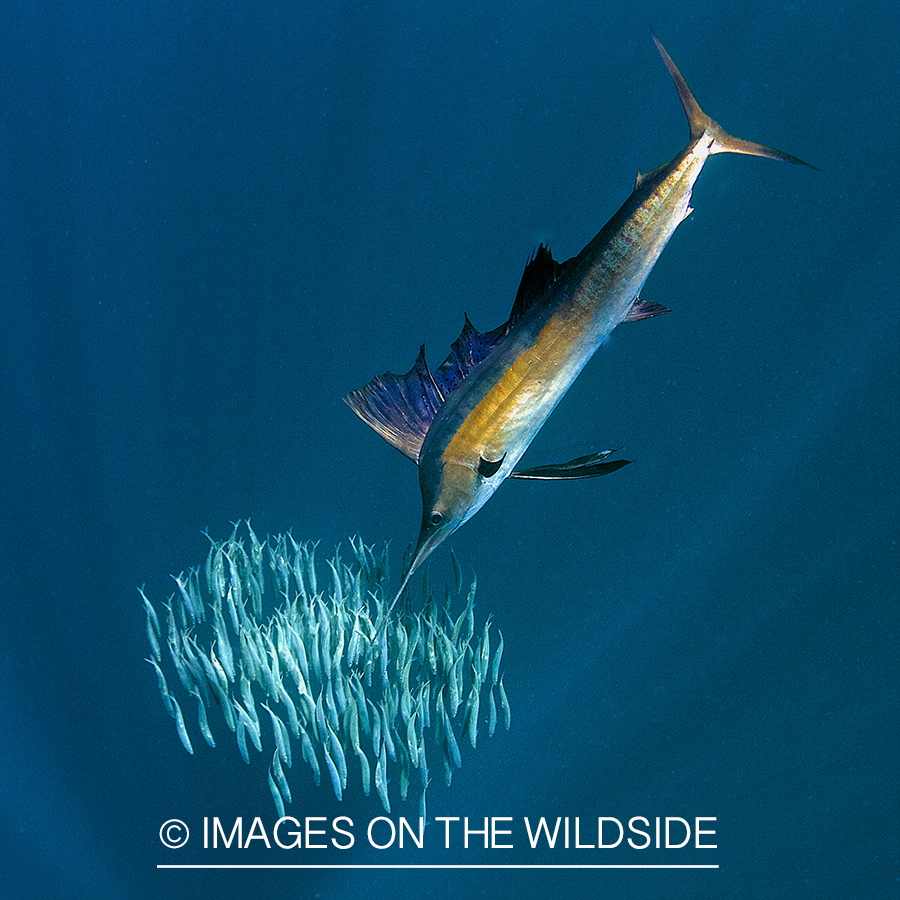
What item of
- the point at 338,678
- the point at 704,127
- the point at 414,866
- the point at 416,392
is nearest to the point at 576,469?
the point at 416,392

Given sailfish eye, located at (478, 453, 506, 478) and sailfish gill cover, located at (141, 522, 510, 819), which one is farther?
sailfish gill cover, located at (141, 522, 510, 819)

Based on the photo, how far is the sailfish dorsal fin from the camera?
3.95 feet

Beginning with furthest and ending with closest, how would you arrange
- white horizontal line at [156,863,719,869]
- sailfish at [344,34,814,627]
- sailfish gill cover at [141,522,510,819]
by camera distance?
white horizontal line at [156,863,719,869], sailfish gill cover at [141,522,510,819], sailfish at [344,34,814,627]

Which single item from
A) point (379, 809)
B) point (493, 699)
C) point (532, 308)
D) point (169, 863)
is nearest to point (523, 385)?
point (532, 308)

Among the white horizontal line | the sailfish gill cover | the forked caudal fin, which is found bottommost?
the white horizontal line

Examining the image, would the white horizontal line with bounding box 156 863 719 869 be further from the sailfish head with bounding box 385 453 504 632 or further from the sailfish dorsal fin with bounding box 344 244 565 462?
the sailfish dorsal fin with bounding box 344 244 565 462

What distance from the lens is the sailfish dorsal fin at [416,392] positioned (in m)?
1.21

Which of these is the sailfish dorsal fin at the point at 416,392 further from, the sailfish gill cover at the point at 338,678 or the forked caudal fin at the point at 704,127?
the sailfish gill cover at the point at 338,678

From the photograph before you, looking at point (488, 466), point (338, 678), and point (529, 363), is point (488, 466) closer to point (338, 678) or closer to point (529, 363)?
point (529, 363)

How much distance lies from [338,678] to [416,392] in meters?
0.70

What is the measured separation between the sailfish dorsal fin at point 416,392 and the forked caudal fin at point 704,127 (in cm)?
37

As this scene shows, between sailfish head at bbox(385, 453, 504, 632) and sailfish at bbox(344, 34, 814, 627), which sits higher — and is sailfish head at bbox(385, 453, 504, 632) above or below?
below

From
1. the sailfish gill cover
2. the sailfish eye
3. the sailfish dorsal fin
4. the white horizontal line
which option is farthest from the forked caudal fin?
the white horizontal line

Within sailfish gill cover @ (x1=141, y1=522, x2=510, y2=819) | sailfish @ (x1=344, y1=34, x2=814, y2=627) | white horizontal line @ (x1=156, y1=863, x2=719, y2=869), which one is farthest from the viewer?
white horizontal line @ (x1=156, y1=863, x2=719, y2=869)
